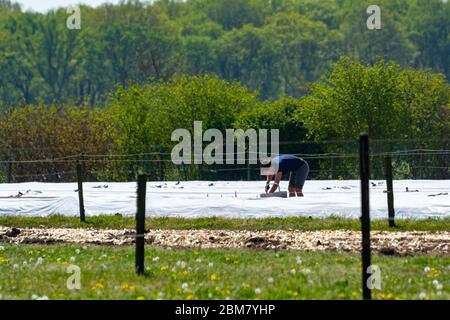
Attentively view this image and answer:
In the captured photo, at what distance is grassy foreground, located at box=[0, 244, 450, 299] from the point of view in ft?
42.9

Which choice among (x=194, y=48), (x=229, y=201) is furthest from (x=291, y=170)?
(x=194, y=48)

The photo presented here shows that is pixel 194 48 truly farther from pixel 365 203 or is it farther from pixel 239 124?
pixel 365 203

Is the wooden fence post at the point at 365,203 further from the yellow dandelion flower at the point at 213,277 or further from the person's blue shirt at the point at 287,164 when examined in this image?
the person's blue shirt at the point at 287,164

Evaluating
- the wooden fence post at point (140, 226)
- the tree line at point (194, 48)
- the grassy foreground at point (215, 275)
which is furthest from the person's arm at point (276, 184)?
the tree line at point (194, 48)

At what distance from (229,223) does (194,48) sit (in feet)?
432

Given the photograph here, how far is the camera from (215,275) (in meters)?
14.8

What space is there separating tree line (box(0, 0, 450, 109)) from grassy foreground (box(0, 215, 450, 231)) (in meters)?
93.5

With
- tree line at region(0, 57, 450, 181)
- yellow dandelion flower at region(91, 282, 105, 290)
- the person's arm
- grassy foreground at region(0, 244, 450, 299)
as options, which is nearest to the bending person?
the person's arm

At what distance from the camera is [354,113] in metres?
48.2

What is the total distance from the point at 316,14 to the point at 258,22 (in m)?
10.8

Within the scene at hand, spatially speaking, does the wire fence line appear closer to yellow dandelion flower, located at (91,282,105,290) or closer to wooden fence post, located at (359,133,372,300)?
yellow dandelion flower, located at (91,282,105,290)

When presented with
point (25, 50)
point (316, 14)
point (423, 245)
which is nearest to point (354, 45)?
point (316, 14)

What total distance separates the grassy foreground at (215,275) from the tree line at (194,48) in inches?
4093
